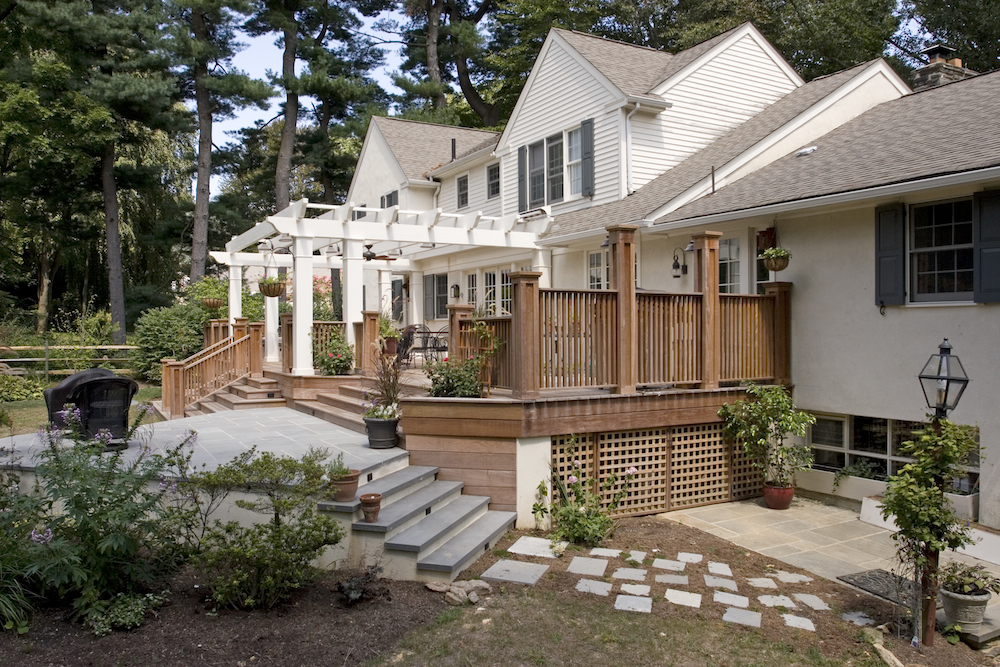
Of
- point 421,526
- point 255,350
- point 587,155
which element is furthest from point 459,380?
point 587,155

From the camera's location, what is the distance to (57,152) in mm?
22344

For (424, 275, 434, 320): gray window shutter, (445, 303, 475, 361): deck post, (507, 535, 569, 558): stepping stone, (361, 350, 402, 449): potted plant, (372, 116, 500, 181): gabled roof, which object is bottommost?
(507, 535, 569, 558): stepping stone

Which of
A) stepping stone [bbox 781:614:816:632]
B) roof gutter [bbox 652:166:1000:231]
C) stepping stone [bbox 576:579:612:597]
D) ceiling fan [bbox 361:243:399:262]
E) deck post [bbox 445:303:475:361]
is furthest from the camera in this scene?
ceiling fan [bbox 361:243:399:262]

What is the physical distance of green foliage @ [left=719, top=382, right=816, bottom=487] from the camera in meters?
8.26

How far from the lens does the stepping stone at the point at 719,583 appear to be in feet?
19.2

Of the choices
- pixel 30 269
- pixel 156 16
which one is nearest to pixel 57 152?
pixel 156 16

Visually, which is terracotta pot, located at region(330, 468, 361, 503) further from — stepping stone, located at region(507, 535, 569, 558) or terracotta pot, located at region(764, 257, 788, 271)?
terracotta pot, located at region(764, 257, 788, 271)

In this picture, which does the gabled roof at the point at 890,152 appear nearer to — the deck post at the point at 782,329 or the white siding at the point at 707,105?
the deck post at the point at 782,329

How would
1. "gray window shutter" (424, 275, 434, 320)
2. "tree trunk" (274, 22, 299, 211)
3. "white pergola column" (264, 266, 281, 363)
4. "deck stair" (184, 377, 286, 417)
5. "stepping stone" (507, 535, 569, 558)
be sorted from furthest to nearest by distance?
"tree trunk" (274, 22, 299, 211) → "gray window shutter" (424, 275, 434, 320) → "white pergola column" (264, 266, 281, 363) → "deck stair" (184, 377, 286, 417) → "stepping stone" (507, 535, 569, 558)

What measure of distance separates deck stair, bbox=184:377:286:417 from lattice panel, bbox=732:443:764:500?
717cm

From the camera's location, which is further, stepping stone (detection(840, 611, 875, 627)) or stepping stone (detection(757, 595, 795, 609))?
stepping stone (detection(757, 595, 795, 609))

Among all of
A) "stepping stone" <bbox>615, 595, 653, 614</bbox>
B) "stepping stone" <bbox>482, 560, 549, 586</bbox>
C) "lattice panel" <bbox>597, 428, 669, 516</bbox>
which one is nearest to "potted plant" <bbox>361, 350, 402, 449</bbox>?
"stepping stone" <bbox>482, 560, 549, 586</bbox>

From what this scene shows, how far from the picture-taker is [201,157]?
81.3ft

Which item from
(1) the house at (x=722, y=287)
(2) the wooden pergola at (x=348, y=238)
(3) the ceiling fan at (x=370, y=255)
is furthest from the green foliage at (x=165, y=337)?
(1) the house at (x=722, y=287)
